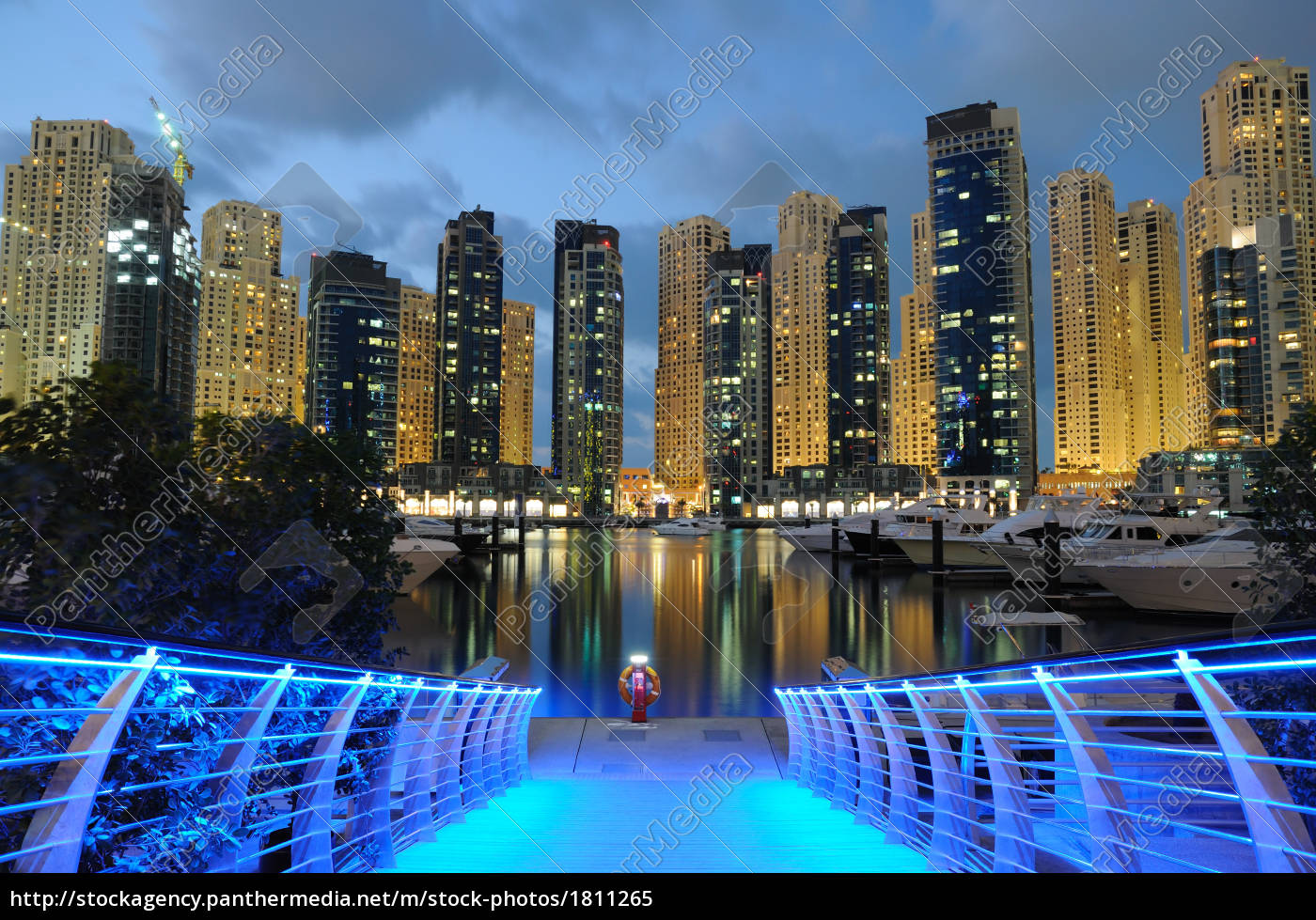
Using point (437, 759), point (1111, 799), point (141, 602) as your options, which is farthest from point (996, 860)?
point (141, 602)

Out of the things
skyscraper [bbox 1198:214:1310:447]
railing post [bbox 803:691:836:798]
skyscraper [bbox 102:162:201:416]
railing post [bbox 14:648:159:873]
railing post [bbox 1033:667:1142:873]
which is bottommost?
railing post [bbox 803:691:836:798]

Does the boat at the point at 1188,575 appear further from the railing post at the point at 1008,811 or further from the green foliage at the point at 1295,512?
the railing post at the point at 1008,811

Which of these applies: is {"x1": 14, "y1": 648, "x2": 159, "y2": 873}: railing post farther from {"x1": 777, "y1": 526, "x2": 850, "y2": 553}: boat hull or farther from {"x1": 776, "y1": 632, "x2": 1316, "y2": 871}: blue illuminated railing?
{"x1": 777, "y1": 526, "x2": 850, "y2": 553}: boat hull

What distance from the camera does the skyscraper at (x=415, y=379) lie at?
471ft

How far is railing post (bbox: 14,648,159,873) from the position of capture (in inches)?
59.6

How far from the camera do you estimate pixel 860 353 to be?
152125mm

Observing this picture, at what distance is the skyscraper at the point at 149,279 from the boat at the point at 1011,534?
31.2m

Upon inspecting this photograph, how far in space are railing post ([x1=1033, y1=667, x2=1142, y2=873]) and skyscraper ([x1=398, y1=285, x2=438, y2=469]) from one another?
454 feet

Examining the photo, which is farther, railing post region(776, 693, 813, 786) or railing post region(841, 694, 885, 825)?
railing post region(776, 693, 813, 786)

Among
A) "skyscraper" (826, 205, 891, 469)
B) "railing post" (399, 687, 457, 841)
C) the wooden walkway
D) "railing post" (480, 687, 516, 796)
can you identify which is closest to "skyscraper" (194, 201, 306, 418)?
→ "skyscraper" (826, 205, 891, 469)

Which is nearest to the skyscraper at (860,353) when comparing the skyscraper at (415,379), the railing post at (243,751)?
the skyscraper at (415,379)

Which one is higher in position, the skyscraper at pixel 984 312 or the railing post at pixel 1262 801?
the skyscraper at pixel 984 312

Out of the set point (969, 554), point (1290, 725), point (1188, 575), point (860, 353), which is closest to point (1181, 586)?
point (1188, 575)

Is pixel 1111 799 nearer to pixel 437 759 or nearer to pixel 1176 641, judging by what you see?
pixel 1176 641
